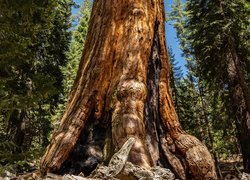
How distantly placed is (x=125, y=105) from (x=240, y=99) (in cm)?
941

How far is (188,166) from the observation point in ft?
15.4

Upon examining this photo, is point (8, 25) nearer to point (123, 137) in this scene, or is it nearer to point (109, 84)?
point (109, 84)

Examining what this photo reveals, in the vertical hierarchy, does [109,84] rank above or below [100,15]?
below

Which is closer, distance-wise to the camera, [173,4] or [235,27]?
[235,27]

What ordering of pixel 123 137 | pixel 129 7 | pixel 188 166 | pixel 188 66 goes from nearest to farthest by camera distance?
pixel 123 137, pixel 188 166, pixel 129 7, pixel 188 66

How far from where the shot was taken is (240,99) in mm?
12531

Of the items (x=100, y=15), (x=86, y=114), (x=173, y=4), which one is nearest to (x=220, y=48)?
(x=100, y=15)

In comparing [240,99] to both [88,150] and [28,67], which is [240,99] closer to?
[88,150]

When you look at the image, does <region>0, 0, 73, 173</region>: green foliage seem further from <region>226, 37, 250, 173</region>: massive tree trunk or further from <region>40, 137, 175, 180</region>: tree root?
<region>226, 37, 250, 173</region>: massive tree trunk

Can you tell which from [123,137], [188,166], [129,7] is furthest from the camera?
[129,7]

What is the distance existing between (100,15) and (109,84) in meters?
1.61

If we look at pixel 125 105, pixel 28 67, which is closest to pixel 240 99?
pixel 125 105

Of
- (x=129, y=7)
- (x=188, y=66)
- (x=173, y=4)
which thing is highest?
(x=173, y=4)

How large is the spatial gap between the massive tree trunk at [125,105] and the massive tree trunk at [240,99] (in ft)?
23.5
